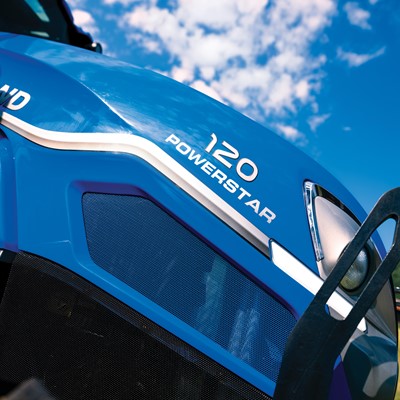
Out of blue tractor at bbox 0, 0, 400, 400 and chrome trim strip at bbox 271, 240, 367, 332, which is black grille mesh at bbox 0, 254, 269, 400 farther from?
chrome trim strip at bbox 271, 240, 367, 332

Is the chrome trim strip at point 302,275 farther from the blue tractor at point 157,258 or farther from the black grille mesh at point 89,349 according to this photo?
the black grille mesh at point 89,349

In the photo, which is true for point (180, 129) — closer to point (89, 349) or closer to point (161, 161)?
point (161, 161)

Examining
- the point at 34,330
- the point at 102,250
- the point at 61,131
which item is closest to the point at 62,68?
the point at 61,131

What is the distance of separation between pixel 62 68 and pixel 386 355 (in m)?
1.59

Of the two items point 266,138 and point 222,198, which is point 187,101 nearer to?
point 266,138

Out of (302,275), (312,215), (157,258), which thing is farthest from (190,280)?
(312,215)

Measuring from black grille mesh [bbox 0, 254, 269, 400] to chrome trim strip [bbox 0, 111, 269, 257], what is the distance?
15.7 inches

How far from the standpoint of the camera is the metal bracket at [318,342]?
1.10 metres

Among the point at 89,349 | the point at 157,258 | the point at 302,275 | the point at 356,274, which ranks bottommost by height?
the point at 89,349

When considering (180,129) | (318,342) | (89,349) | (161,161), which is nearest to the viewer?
(318,342)

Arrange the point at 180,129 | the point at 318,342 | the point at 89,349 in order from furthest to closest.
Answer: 1. the point at 180,129
2. the point at 89,349
3. the point at 318,342

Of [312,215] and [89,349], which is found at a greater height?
[312,215]

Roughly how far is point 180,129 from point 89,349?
796 mm

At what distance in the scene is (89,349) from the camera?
135 cm
